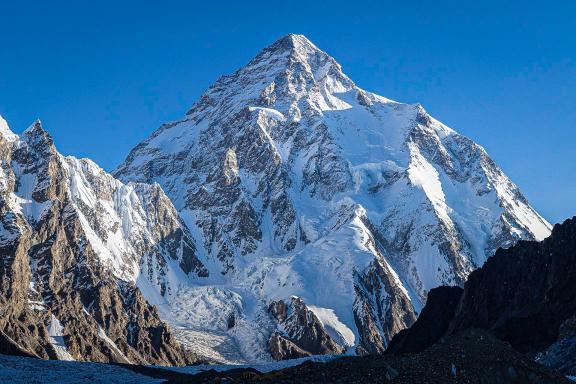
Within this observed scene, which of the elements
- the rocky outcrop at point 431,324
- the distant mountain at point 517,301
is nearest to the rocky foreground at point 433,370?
the distant mountain at point 517,301

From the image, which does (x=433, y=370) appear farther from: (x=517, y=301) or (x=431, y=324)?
(x=431, y=324)

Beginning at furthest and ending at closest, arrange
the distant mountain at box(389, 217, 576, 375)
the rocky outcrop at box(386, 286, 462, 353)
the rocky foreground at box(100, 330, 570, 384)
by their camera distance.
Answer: the rocky outcrop at box(386, 286, 462, 353), the distant mountain at box(389, 217, 576, 375), the rocky foreground at box(100, 330, 570, 384)

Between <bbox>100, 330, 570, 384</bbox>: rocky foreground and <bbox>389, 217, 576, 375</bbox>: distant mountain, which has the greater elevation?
<bbox>389, 217, 576, 375</bbox>: distant mountain

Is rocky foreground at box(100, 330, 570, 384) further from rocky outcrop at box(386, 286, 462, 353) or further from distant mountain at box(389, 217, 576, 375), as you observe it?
rocky outcrop at box(386, 286, 462, 353)

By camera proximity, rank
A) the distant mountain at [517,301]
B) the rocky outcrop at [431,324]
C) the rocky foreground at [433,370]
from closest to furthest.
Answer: the rocky foreground at [433,370] → the distant mountain at [517,301] → the rocky outcrop at [431,324]

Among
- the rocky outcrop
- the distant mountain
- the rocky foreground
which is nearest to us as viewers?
the rocky foreground

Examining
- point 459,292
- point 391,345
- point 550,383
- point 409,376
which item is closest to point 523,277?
point 459,292

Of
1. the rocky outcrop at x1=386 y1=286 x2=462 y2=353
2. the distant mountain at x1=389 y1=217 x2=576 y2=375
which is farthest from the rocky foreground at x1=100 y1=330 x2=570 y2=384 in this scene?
the rocky outcrop at x1=386 y1=286 x2=462 y2=353

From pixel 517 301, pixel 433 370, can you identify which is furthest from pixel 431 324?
pixel 433 370

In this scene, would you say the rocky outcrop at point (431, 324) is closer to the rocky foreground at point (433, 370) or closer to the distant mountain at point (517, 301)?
the distant mountain at point (517, 301)
